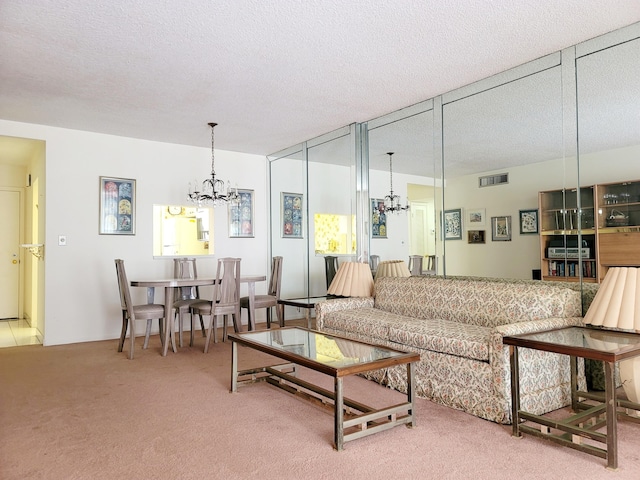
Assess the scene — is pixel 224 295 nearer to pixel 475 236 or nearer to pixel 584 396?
pixel 475 236

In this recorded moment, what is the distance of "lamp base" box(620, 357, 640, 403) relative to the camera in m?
2.58

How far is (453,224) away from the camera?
14.2ft

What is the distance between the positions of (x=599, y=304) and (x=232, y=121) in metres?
3.89

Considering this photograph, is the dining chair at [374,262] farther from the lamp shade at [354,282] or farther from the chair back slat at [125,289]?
the chair back slat at [125,289]

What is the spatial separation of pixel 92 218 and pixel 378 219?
3.36 meters

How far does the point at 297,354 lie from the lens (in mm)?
2678

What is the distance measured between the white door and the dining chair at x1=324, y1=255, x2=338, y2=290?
504 cm

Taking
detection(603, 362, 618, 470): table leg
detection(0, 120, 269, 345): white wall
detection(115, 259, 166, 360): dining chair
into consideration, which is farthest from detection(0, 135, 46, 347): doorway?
detection(603, 362, 618, 470): table leg

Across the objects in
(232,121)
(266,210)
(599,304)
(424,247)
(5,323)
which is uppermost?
(232,121)

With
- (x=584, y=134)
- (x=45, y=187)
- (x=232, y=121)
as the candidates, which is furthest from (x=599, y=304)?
(x=45, y=187)

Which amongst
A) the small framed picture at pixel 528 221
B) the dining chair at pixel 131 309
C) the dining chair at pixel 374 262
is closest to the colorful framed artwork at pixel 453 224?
the small framed picture at pixel 528 221

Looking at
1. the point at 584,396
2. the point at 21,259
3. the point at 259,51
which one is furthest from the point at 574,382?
the point at 21,259

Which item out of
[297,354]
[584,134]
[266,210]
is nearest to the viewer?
[297,354]

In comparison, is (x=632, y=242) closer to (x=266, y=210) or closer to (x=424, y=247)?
(x=424, y=247)
